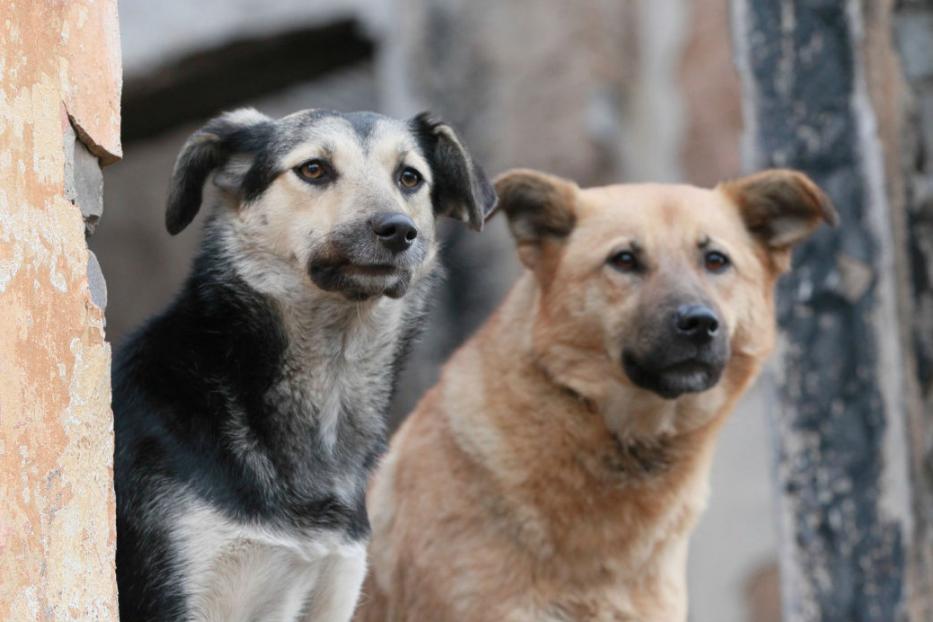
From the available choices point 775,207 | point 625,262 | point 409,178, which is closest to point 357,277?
point 409,178

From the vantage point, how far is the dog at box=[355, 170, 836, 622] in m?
3.69

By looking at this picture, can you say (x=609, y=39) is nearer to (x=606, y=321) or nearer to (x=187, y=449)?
(x=606, y=321)

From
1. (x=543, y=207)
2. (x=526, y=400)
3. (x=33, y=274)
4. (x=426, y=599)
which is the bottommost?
(x=426, y=599)

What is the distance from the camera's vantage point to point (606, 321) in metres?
3.93

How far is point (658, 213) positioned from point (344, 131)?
1149 mm

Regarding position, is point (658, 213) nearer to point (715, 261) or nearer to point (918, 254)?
point (715, 261)

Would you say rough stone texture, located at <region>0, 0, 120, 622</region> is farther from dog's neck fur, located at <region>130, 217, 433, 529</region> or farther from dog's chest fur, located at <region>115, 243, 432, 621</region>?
dog's neck fur, located at <region>130, 217, 433, 529</region>

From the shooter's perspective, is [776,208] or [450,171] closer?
[450,171]

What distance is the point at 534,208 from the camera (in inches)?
164

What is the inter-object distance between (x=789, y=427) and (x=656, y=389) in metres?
0.90

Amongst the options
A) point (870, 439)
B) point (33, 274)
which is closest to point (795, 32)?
point (870, 439)

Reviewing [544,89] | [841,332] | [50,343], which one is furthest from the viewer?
[544,89]

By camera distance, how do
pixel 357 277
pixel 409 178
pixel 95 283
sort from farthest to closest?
pixel 409 178
pixel 357 277
pixel 95 283

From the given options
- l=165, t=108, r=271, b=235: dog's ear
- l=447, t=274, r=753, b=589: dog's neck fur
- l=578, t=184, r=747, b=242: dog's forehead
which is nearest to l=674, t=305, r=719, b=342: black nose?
l=447, t=274, r=753, b=589: dog's neck fur
